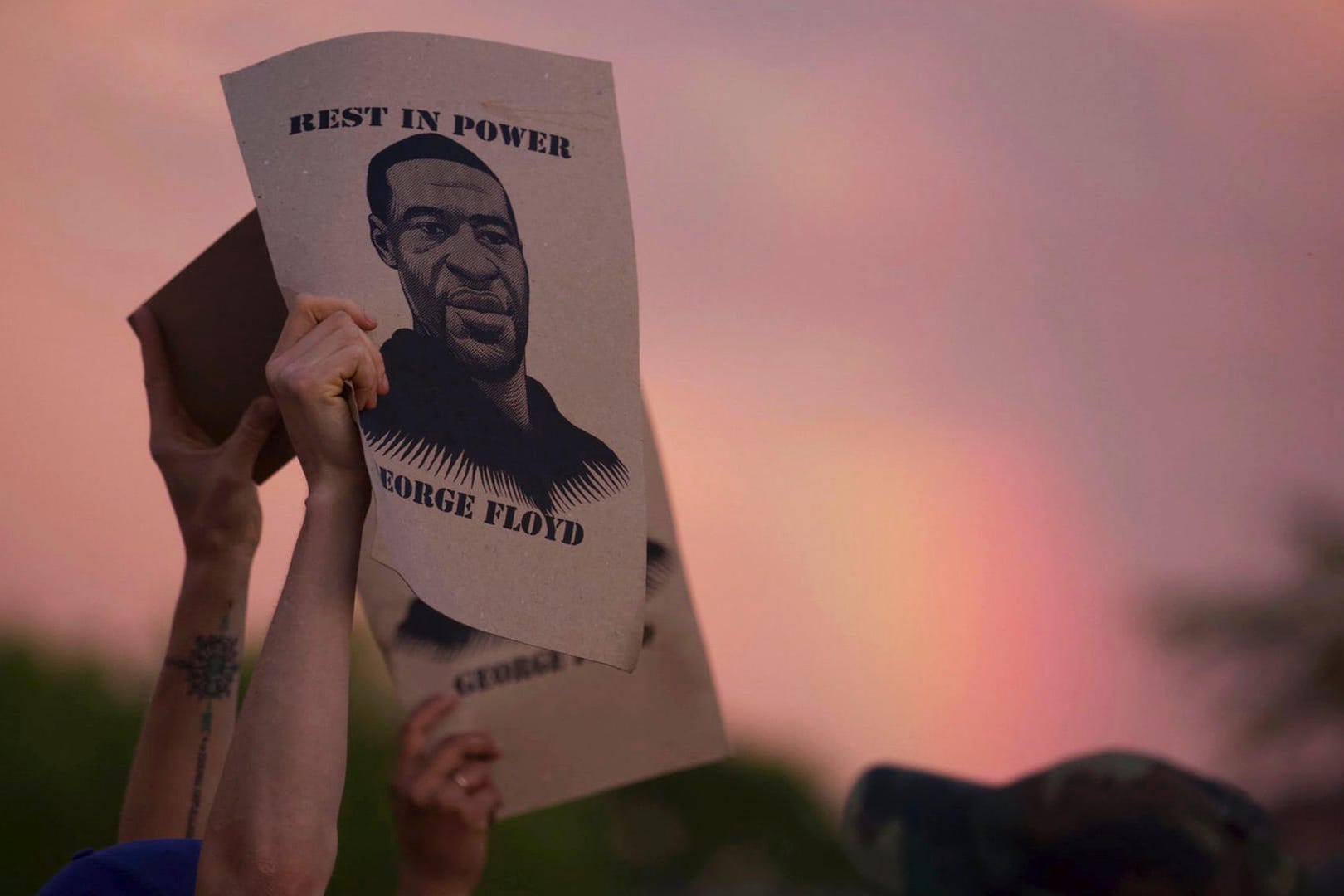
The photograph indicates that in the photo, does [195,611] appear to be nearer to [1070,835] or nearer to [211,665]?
[211,665]

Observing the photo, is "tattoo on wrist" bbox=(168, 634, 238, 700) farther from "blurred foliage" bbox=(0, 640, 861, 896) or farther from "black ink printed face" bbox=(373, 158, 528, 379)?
"blurred foliage" bbox=(0, 640, 861, 896)

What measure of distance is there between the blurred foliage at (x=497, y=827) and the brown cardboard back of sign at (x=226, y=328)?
0.81 m

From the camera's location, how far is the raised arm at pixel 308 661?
599mm

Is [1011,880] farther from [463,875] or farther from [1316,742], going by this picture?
[463,875]

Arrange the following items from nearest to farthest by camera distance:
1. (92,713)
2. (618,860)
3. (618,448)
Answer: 1. (618,448)
2. (92,713)
3. (618,860)

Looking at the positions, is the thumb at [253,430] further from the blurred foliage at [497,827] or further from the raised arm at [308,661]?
the blurred foliage at [497,827]

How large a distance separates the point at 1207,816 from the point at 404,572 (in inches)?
56.7

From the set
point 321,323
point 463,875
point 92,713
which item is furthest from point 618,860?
point 321,323

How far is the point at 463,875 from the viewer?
0.99 metres

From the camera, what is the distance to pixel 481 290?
76 cm

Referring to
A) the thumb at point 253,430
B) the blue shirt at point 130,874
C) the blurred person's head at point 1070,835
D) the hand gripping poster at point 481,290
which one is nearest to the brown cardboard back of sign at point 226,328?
the thumb at point 253,430

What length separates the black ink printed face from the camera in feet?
2.42

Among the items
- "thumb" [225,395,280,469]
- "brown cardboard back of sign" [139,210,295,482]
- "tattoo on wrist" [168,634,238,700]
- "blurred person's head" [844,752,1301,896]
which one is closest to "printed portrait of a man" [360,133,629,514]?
"brown cardboard back of sign" [139,210,295,482]

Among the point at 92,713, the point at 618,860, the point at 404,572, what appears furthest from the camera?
the point at 618,860
